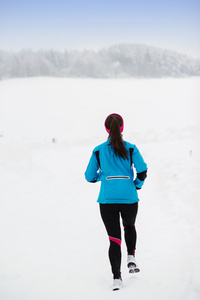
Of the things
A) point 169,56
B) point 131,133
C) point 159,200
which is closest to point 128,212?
point 159,200

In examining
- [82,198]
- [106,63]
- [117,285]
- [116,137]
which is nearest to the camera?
[116,137]

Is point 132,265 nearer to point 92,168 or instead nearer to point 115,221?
point 115,221

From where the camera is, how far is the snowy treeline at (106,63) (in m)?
17.5

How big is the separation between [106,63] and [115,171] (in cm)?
1617

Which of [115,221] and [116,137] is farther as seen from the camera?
[115,221]

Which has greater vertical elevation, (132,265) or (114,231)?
(114,231)

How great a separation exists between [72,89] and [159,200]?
12.6 metres

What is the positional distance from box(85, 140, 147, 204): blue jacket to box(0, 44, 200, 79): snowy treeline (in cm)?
1521

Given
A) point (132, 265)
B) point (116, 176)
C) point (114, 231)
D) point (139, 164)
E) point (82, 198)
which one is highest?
point (139, 164)

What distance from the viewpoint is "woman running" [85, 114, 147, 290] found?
3127mm

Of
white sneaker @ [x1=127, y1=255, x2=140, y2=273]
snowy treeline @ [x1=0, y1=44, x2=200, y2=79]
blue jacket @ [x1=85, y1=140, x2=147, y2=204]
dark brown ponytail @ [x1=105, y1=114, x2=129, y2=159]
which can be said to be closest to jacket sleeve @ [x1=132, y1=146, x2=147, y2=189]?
blue jacket @ [x1=85, y1=140, x2=147, y2=204]

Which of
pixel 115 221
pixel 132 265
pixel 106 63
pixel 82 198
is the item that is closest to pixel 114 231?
pixel 115 221

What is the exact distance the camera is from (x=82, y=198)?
734 centimetres

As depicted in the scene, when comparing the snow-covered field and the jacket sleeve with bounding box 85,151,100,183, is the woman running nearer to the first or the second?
the jacket sleeve with bounding box 85,151,100,183
